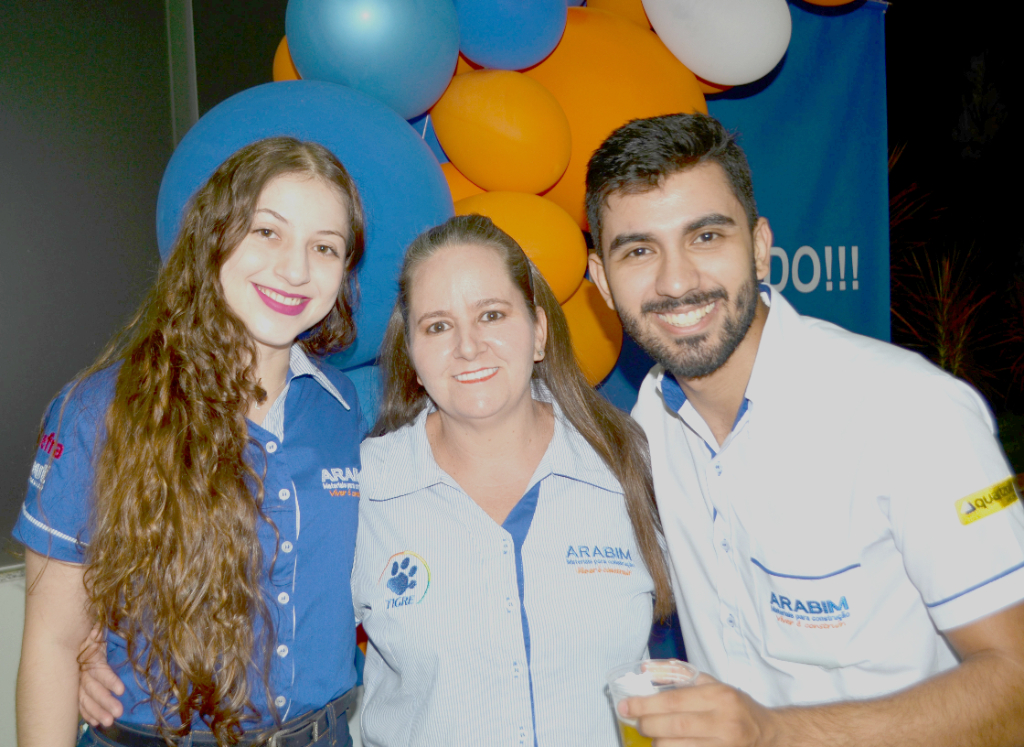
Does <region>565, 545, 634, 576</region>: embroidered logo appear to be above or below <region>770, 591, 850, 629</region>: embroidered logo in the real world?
above

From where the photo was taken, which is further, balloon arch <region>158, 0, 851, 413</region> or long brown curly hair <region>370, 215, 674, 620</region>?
balloon arch <region>158, 0, 851, 413</region>

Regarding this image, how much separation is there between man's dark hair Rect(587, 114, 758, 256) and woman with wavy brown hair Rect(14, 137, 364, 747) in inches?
24.4

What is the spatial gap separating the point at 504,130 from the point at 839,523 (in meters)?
1.38

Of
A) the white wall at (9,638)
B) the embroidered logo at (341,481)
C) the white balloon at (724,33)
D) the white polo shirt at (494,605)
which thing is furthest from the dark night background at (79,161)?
the white balloon at (724,33)

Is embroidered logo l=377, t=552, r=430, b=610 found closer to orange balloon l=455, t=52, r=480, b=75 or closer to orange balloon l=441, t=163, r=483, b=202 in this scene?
orange balloon l=441, t=163, r=483, b=202

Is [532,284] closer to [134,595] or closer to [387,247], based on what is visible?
[387,247]

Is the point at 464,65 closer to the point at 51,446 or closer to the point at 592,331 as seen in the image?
the point at 592,331

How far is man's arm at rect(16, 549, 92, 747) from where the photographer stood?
1459mm

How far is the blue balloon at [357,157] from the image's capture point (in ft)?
6.10

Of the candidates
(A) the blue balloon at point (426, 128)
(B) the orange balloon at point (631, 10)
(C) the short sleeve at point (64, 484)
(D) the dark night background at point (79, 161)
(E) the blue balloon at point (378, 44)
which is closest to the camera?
(C) the short sleeve at point (64, 484)

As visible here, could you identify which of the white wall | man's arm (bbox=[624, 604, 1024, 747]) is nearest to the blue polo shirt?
man's arm (bbox=[624, 604, 1024, 747])

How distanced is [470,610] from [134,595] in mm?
662

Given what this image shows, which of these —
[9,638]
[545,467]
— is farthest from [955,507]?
[9,638]

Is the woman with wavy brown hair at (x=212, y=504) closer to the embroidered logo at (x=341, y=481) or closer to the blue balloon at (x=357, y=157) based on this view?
the embroidered logo at (x=341, y=481)
